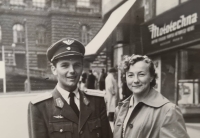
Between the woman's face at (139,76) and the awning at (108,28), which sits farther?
the awning at (108,28)

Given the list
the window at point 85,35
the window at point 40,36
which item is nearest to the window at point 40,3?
the window at point 40,36

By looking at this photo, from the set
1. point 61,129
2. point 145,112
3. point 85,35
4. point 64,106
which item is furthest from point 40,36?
Result: point 145,112

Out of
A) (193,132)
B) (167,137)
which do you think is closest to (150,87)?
(167,137)

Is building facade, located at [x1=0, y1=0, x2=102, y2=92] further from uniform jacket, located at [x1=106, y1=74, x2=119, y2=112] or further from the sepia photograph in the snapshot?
uniform jacket, located at [x1=106, y1=74, x2=119, y2=112]

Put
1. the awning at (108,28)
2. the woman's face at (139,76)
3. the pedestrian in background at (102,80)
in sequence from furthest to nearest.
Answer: the pedestrian in background at (102,80) → the awning at (108,28) → the woman's face at (139,76)

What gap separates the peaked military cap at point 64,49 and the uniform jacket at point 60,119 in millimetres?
199

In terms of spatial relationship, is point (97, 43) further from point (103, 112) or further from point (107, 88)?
point (103, 112)

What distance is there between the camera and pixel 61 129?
107 centimetres

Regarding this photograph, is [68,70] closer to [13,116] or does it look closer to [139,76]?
[139,76]

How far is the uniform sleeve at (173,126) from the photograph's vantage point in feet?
3.30

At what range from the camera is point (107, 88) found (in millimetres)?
1607

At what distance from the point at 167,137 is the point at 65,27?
2.94 ft

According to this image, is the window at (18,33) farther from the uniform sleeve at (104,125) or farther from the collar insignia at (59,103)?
the uniform sleeve at (104,125)

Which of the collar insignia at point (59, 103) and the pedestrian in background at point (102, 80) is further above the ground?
the pedestrian in background at point (102, 80)
